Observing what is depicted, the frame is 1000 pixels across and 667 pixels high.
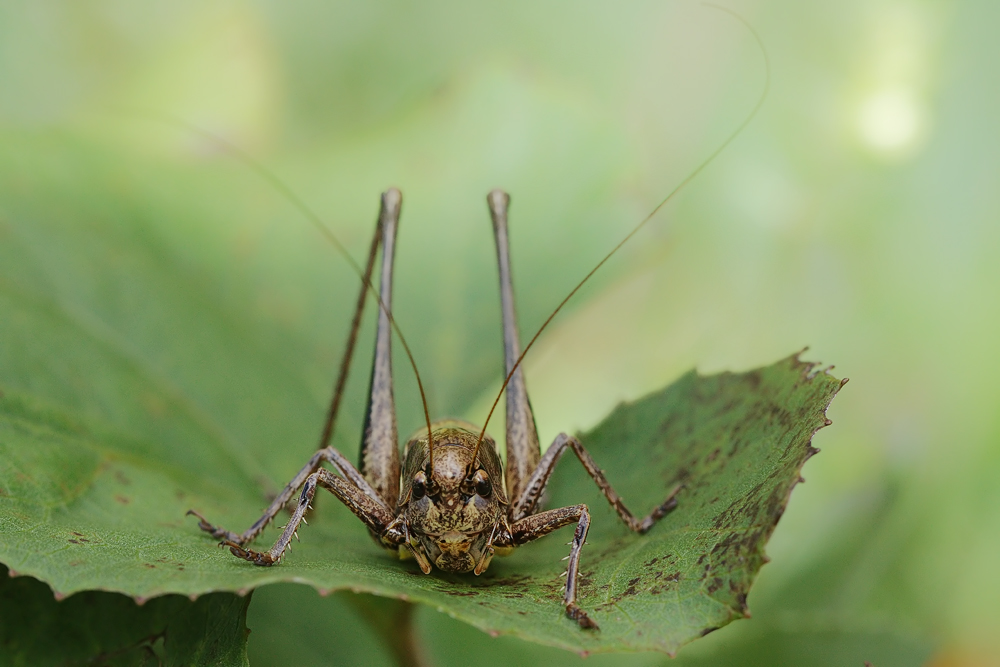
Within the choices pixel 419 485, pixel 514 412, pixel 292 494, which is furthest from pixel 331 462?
pixel 514 412

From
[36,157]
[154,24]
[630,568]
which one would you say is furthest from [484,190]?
[154,24]

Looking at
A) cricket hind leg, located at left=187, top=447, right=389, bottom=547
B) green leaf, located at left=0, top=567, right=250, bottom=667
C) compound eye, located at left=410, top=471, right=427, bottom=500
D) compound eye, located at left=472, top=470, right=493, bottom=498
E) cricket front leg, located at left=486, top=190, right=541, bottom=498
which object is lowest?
green leaf, located at left=0, top=567, right=250, bottom=667

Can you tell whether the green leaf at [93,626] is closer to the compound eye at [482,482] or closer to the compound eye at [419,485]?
the compound eye at [419,485]

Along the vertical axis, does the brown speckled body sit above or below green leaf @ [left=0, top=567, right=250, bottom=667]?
above

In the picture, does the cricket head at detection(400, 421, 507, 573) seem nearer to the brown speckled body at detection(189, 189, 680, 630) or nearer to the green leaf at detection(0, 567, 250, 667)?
the brown speckled body at detection(189, 189, 680, 630)

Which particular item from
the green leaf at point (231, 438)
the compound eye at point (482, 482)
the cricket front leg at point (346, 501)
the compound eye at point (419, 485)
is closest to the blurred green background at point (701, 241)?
the green leaf at point (231, 438)

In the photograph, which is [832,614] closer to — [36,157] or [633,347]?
[633,347]

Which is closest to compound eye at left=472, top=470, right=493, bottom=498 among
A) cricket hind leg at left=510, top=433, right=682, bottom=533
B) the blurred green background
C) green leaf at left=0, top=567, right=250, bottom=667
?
cricket hind leg at left=510, top=433, right=682, bottom=533

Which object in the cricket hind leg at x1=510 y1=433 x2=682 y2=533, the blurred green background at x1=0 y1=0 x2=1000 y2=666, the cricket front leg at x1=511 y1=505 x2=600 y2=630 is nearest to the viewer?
the cricket front leg at x1=511 y1=505 x2=600 y2=630
